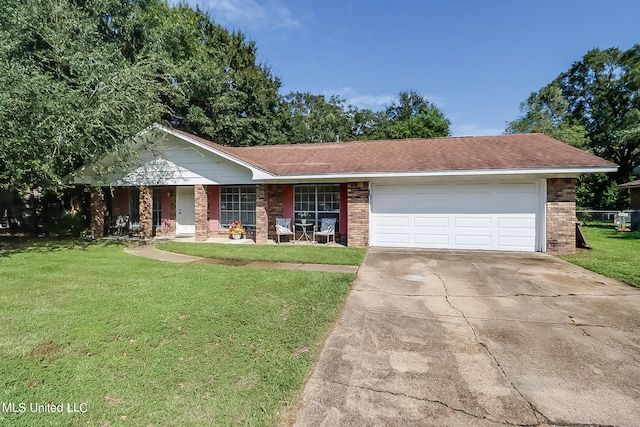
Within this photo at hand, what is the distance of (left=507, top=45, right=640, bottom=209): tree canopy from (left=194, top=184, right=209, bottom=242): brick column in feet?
98.1

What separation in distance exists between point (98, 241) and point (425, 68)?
2204cm

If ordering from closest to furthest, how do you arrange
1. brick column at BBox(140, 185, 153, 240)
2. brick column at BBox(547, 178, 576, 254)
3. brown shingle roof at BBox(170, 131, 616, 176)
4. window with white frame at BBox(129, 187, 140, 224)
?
brick column at BBox(547, 178, 576, 254) → brown shingle roof at BBox(170, 131, 616, 176) → brick column at BBox(140, 185, 153, 240) → window with white frame at BBox(129, 187, 140, 224)

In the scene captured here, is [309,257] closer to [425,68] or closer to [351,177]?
[351,177]

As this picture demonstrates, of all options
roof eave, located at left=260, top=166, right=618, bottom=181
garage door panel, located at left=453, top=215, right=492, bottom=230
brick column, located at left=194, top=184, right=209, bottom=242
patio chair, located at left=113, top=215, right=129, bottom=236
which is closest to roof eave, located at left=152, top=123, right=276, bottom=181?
roof eave, located at left=260, top=166, right=618, bottom=181

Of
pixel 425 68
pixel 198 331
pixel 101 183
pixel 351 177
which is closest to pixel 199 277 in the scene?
pixel 198 331

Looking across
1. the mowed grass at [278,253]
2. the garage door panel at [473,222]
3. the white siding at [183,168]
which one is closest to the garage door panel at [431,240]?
the garage door panel at [473,222]

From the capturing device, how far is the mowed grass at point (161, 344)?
2.53 metres

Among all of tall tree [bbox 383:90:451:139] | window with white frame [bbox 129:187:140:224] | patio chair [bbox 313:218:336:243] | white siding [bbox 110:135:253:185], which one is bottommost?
patio chair [bbox 313:218:336:243]

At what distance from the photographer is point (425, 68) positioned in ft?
73.3

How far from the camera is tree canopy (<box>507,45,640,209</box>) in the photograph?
28.4 metres

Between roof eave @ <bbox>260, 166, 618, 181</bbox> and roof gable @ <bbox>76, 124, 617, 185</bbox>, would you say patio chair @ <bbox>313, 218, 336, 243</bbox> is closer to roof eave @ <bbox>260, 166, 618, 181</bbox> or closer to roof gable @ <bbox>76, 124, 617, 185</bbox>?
roof eave @ <bbox>260, 166, 618, 181</bbox>

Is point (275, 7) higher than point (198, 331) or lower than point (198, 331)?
higher

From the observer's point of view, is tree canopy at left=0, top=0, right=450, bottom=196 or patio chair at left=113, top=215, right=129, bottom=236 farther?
patio chair at left=113, top=215, right=129, bottom=236

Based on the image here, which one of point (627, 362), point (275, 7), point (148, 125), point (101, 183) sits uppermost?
point (275, 7)
